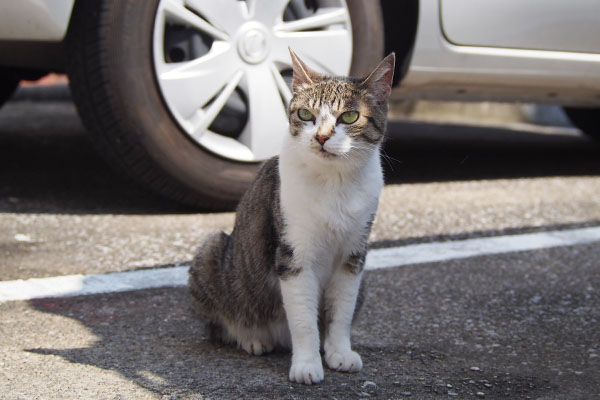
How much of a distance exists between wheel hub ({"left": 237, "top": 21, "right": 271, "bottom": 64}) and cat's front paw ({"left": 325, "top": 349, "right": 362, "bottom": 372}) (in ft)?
5.59

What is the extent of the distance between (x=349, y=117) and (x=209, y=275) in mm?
625

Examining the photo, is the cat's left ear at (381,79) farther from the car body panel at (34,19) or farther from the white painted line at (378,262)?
→ the car body panel at (34,19)

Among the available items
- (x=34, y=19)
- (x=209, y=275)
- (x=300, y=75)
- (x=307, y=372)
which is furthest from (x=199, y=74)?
(x=307, y=372)

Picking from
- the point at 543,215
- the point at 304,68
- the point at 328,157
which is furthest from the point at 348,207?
the point at 543,215

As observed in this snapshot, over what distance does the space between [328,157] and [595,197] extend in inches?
104

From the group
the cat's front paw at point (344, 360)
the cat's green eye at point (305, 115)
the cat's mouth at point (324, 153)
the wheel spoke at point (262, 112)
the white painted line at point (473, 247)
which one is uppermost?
the cat's green eye at point (305, 115)

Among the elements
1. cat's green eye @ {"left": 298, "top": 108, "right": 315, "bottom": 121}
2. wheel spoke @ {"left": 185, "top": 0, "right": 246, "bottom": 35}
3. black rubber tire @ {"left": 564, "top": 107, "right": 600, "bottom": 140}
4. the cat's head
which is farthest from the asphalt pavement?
black rubber tire @ {"left": 564, "top": 107, "right": 600, "bottom": 140}

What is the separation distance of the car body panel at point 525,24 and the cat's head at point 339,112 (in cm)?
168

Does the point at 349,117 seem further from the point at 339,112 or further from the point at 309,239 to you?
the point at 309,239

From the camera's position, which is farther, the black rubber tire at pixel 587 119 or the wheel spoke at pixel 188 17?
the black rubber tire at pixel 587 119

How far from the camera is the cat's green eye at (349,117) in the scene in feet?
7.01

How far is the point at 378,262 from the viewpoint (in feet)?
9.90

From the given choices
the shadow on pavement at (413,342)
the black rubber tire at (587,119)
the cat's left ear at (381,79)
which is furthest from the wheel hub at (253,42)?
the black rubber tire at (587,119)

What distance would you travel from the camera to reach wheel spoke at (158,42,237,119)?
3.30 metres
